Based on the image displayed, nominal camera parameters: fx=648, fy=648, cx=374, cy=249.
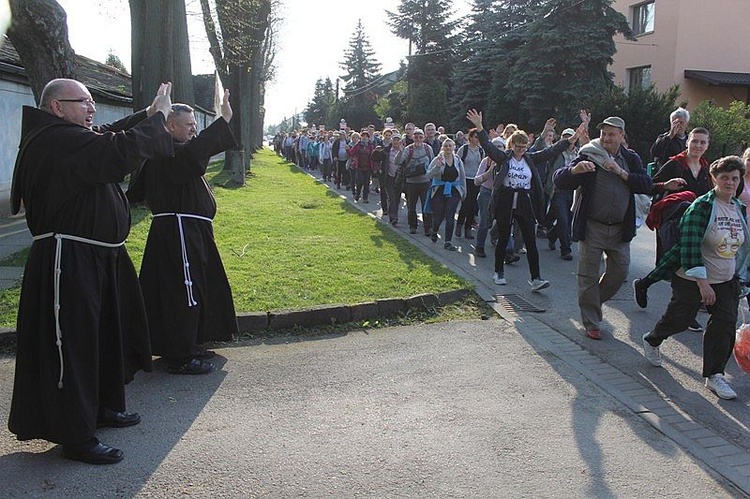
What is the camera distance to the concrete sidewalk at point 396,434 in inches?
139

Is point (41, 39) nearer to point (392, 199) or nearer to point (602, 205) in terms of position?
point (392, 199)

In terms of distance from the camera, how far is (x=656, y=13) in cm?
3347

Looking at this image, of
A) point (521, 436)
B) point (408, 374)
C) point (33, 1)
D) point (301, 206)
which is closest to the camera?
point (521, 436)

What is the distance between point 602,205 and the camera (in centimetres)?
599

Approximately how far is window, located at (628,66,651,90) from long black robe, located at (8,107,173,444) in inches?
1373

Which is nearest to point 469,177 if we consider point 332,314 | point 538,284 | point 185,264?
point 538,284

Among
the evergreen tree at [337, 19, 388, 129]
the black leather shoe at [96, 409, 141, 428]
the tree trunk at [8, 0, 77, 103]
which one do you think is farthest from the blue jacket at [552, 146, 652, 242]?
the evergreen tree at [337, 19, 388, 129]

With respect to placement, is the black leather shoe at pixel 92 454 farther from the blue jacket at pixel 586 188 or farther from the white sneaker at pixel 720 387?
the blue jacket at pixel 586 188

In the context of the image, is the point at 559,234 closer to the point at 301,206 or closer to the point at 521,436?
the point at 521,436

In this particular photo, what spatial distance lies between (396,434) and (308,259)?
5333mm

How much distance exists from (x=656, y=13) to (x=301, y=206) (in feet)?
85.6

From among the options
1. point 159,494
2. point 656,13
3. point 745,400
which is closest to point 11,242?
point 159,494

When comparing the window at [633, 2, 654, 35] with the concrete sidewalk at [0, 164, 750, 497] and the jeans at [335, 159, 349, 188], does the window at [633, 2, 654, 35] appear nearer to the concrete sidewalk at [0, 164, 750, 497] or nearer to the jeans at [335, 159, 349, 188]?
the jeans at [335, 159, 349, 188]

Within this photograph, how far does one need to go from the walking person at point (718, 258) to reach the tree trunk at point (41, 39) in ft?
29.4
